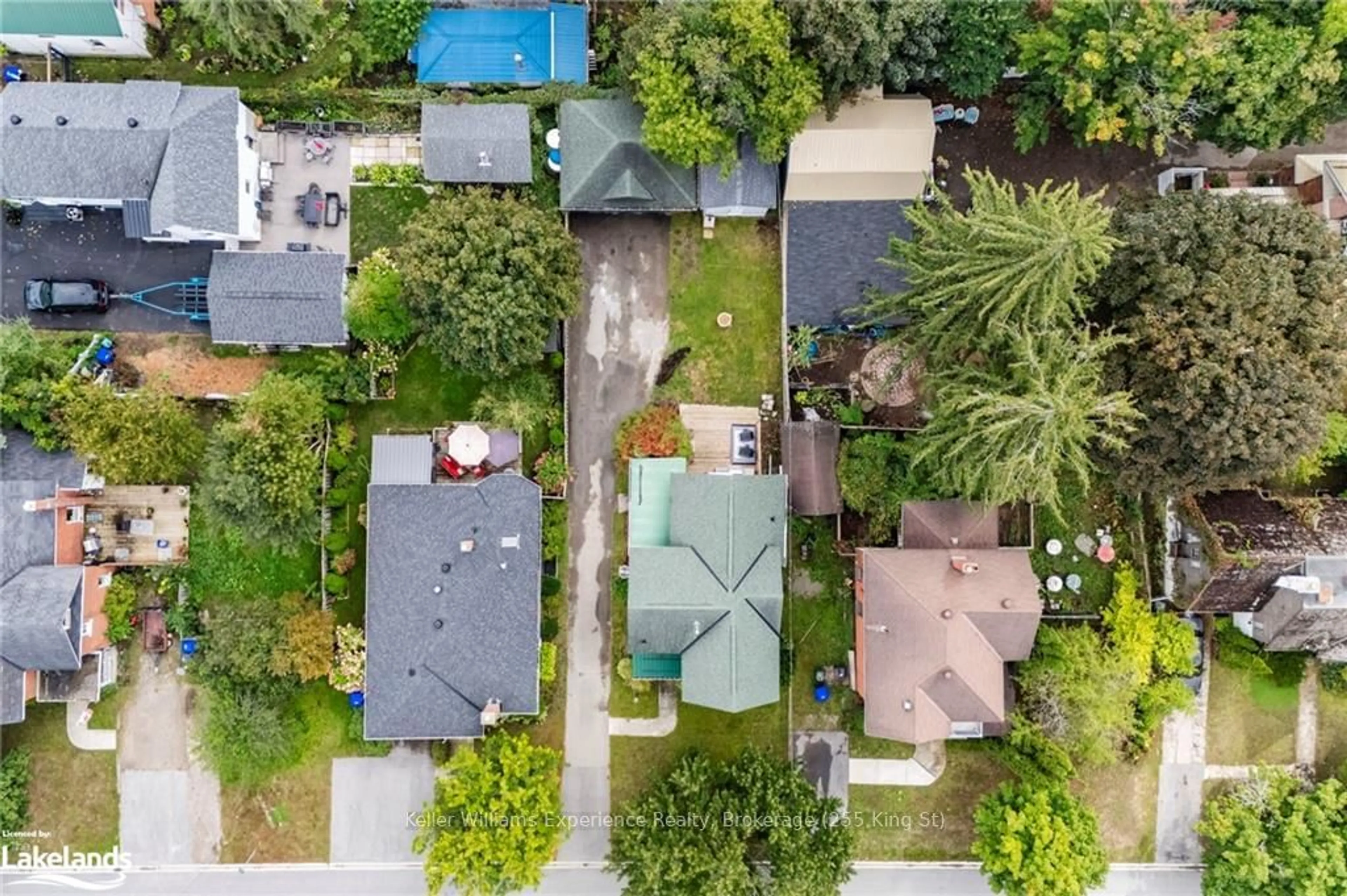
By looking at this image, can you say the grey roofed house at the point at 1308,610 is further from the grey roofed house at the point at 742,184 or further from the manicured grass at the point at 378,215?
the manicured grass at the point at 378,215

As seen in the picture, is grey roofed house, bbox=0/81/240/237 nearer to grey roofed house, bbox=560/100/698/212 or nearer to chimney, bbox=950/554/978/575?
grey roofed house, bbox=560/100/698/212

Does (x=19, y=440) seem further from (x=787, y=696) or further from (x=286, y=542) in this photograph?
(x=787, y=696)

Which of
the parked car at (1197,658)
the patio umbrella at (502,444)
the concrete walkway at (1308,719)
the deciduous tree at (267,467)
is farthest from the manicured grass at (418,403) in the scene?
the concrete walkway at (1308,719)

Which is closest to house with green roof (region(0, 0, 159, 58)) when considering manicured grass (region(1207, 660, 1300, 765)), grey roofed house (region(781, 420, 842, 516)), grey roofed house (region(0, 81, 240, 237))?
grey roofed house (region(0, 81, 240, 237))

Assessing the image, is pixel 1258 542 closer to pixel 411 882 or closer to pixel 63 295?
pixel 411 882

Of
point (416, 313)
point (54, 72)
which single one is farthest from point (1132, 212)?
point (54, 72)
